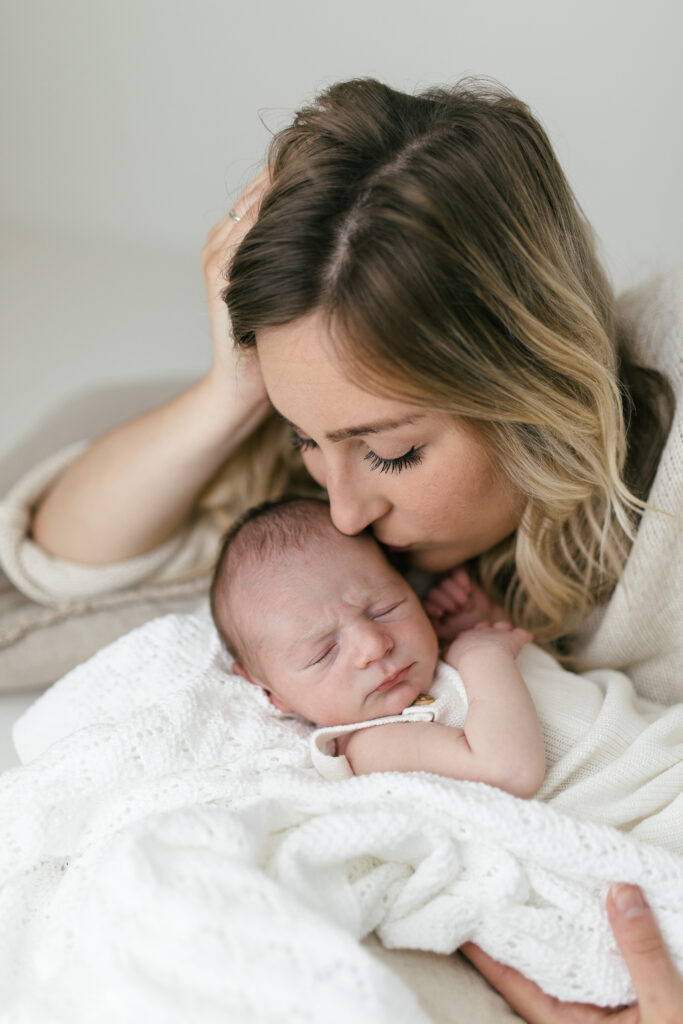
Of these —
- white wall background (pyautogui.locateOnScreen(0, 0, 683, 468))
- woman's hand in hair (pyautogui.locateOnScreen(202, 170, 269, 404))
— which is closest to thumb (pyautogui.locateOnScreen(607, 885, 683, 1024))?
woman's hand in hair (pyautogui.locateOnScreen(202, 170, 269, 404))

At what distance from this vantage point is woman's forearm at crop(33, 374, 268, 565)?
166 cm

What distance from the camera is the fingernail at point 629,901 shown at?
1.01m

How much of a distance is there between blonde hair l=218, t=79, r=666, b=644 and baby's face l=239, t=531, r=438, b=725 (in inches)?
10.4

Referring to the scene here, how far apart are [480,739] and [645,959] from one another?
0.31 meters

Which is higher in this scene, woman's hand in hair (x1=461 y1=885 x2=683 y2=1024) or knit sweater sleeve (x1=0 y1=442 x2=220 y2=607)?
knit sweater sleeve (x1=0 y1=442 x2=220 y2=607)

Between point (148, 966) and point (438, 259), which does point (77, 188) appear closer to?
point (438, 259)

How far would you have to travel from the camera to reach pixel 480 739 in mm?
1136

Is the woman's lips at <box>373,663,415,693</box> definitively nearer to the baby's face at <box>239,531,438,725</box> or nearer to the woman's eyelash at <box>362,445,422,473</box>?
the baby's face at <box>239,531,438,725</box>

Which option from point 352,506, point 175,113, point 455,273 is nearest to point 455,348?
point 455,273

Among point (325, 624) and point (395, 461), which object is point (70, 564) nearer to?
point (325, 624)

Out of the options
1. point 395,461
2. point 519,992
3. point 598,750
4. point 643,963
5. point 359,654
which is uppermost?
point 395,461

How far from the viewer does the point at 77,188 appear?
2.12 m

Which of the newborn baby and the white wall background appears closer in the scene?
the newborn baby

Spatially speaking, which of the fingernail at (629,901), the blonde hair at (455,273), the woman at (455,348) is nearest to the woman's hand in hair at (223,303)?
the woman at (455,348)
